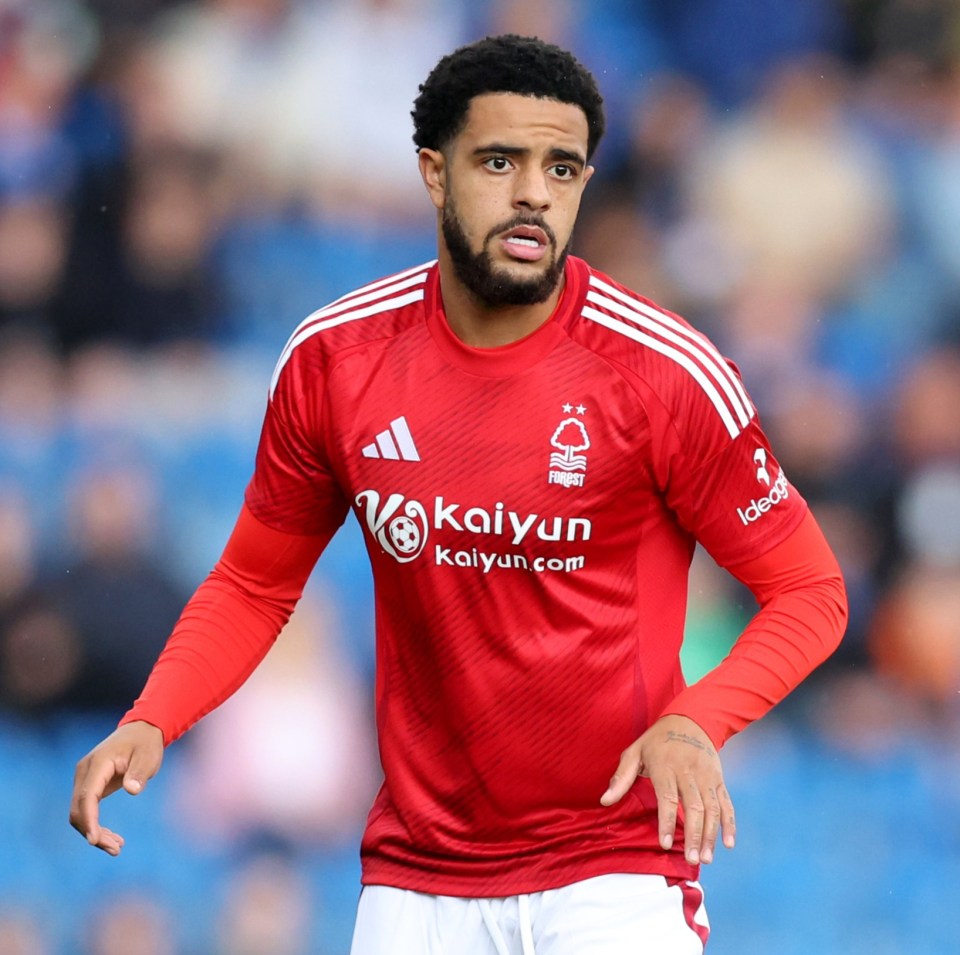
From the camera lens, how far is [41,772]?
4719 mm

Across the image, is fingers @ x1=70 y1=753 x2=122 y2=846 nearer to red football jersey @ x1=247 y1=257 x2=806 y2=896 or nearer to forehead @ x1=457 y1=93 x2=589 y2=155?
red football jersey @ x1=247 y1=257 x2=806 y2=896

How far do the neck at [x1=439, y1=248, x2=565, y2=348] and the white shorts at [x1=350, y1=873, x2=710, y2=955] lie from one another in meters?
0.90

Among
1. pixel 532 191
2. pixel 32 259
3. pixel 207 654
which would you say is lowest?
pixel 207 654

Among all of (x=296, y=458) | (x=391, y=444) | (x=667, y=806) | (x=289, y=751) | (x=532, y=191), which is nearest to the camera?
(x=667, y=806)

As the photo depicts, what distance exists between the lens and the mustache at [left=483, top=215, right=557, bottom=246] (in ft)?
9.62

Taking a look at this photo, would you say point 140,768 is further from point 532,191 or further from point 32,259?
point 32,259

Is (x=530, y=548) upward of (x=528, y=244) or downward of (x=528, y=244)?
downward

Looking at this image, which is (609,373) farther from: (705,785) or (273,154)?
(273,154)

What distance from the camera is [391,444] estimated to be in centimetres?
303

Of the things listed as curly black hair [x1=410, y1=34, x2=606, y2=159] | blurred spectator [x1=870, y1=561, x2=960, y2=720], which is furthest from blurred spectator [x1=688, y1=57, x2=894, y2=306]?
curly black hair [x1=410, y1=34, x2=606, y2=159]

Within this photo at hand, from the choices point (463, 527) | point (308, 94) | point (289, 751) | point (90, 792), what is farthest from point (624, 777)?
point (308, 94)

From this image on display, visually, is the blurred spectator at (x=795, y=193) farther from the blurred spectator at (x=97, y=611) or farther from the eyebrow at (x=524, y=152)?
the eyebrow at (x=524, y=152)

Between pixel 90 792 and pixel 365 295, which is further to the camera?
pixel 365 295

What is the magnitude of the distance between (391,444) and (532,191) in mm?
479
